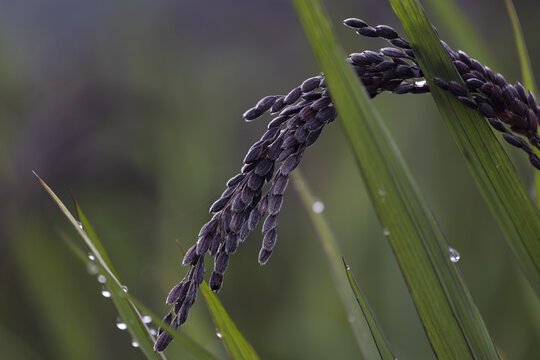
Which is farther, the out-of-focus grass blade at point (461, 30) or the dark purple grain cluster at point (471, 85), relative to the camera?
the out-of-focus grass blade at point (461, 30)

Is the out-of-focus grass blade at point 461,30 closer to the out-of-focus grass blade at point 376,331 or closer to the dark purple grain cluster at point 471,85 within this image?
the dark purple grain cluster at point 471,85

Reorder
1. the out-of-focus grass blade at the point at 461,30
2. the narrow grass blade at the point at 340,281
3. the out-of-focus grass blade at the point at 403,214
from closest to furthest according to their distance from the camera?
the out-of-focus grass blade at the point at 403,214 → the narrow grass blade at the point at 340,281 → the out-of-focus grass blade at the point at 461,30

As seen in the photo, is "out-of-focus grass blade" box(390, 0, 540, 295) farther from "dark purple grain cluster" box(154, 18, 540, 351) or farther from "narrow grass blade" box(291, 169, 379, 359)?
"narrow grass blade" box(291, 169, 379, 359)

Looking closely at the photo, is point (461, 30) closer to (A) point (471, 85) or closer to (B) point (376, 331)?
(A) point (471, 85)

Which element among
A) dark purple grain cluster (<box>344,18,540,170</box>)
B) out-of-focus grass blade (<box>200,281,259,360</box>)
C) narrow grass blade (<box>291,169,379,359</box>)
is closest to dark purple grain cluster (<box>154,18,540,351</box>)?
dark purple grain cluster (<box>344,18,540,170</box>)

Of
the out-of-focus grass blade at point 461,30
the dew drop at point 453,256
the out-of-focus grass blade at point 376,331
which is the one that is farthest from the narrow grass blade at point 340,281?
the out-of-focus grass blade at point 461,30

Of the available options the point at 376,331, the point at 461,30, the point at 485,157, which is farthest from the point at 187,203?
the point at 485,157
